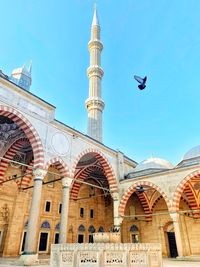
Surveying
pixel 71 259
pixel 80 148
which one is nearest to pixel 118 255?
pixel 71 259

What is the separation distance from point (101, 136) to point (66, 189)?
9743 mm

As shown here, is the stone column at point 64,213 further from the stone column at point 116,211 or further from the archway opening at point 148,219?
the archway opening at point 148,219

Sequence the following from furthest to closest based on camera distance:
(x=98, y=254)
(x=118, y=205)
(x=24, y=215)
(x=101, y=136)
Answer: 1. (x=101, y=136)
2. (x=118, y=205)
3. (x=24, y=215)
4. (x=98, y=254)

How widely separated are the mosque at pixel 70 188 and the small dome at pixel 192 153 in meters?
0.07

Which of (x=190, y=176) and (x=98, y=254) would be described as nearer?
(x=98, y=254)

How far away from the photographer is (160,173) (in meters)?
12.4

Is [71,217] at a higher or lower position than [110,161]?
lower

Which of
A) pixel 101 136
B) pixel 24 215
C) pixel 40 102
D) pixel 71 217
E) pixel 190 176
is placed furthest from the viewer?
pixel 101 136

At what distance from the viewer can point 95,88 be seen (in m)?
21.2

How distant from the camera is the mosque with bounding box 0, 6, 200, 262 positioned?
9.41 m

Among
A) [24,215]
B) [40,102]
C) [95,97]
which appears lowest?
[24,215]

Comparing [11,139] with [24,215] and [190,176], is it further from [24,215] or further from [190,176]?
[190,176]

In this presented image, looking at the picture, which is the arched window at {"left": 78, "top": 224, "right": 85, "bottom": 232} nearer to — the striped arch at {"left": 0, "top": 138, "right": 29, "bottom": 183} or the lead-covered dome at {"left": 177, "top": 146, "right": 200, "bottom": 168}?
the striped arch at {"left": 0, "top": 138, "right": 29, "bottom": 183}

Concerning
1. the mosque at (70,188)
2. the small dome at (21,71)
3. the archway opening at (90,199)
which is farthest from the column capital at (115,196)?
the small dome at (21,71)
